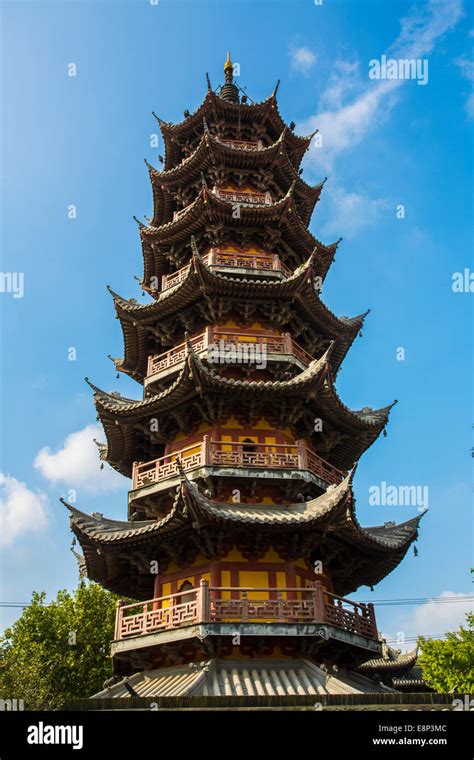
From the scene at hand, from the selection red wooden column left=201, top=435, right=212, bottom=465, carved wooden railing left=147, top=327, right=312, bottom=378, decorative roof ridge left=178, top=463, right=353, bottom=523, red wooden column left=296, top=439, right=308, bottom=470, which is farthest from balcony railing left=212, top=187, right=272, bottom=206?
decorative roof ridge left=178, top=463, right=353, bottom=523

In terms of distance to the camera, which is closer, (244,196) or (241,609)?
(241,609)

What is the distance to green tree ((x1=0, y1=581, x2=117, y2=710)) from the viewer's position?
29.2 metres

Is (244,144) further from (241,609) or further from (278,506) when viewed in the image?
(241,609)

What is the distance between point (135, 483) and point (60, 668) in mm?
18554

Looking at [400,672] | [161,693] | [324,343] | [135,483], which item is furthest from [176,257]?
[400,672]

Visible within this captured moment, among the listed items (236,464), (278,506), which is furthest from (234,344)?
(278,506)

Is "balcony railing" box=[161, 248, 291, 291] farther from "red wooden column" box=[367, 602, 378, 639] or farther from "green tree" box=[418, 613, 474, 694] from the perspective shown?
"green tree" box=[418, 613, 474, 694]

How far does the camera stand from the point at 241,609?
14.2 metres

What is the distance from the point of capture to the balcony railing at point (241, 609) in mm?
14039

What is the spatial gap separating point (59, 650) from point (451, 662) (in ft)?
64.7

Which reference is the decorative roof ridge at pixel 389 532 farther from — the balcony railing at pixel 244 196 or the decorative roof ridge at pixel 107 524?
the balcony railing at pixel 244 196
